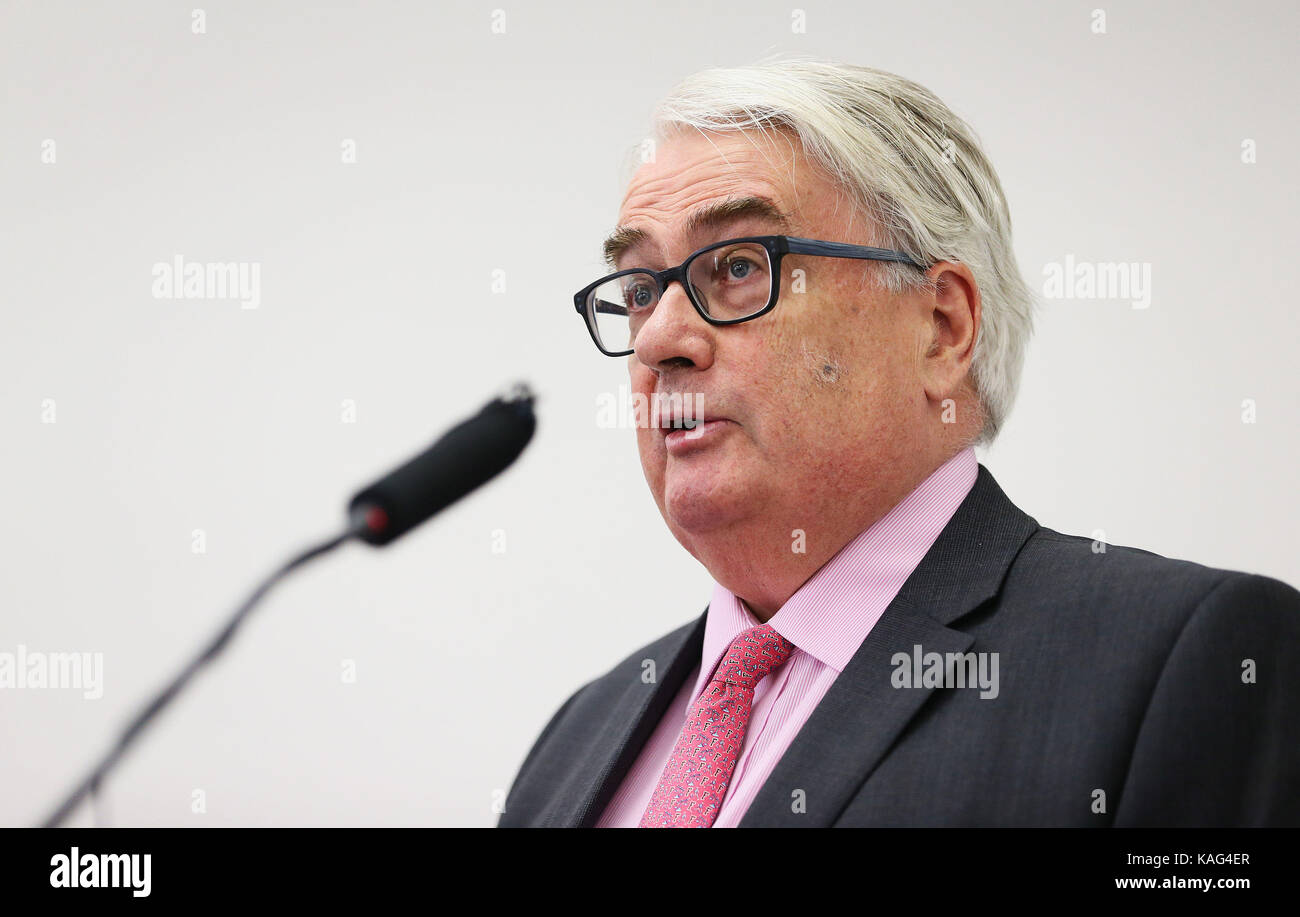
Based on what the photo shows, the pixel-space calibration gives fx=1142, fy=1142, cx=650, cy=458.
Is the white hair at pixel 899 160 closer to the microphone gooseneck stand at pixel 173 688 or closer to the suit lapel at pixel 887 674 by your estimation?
the suit lapel at pixel 887 674

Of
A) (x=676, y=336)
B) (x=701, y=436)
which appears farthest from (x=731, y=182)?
(x=701, y=436)

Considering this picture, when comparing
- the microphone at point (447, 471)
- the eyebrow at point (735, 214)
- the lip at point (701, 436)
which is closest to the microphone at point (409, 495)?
the microphone at point (447, 471)

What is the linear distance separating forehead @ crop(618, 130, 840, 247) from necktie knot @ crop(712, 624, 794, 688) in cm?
48

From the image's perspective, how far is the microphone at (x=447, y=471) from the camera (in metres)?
0.93

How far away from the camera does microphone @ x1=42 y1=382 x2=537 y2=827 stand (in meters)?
0.87

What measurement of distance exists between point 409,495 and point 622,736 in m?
0.63

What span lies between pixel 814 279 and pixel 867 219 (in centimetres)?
11

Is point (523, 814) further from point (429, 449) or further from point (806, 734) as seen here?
point (429, 449)

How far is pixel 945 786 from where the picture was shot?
3.46 ft

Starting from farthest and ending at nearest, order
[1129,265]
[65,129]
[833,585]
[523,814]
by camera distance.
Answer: [65,129] < [1129,265] < [523,814] < [833,585]

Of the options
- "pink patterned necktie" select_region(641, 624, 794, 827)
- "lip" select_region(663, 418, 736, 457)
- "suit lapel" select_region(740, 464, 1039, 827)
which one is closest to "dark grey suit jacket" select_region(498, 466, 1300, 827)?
"suit lapel" select_region(740, 464, 1039, 827)

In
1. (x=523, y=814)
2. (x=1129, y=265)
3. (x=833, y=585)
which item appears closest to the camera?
(x=833, y=585)

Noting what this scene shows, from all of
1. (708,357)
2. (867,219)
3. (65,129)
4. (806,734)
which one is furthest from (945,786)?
(65,129)

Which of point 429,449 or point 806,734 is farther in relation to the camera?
point 806,734
